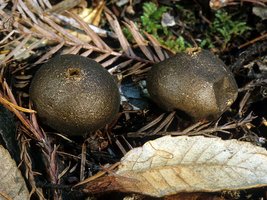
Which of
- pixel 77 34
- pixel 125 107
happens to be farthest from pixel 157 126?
pixel 77 34

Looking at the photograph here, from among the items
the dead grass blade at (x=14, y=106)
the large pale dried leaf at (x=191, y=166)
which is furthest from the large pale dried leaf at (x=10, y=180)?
the large pale dried leaf at (x=191, y=166)

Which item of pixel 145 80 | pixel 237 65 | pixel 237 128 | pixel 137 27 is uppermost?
pixel 137 27

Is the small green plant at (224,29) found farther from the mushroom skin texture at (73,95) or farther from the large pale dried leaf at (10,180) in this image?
the large pale dried leaf at (10,180)

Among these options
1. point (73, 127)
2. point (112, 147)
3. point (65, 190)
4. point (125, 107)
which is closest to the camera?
point (65, 190)

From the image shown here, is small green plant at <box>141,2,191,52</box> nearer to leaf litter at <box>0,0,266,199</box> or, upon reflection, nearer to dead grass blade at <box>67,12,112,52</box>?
leaf litter at <box>0,0,266,199</box>

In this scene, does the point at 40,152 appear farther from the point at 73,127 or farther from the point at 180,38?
the point at 180,38

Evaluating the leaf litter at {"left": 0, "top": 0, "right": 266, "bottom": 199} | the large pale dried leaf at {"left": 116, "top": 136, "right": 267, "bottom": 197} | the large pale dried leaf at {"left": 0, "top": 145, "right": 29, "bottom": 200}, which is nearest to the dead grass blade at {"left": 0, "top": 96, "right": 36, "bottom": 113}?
the leaf litter at {"left": 0, "top": 0, "right": 266, "bottom": 199}
